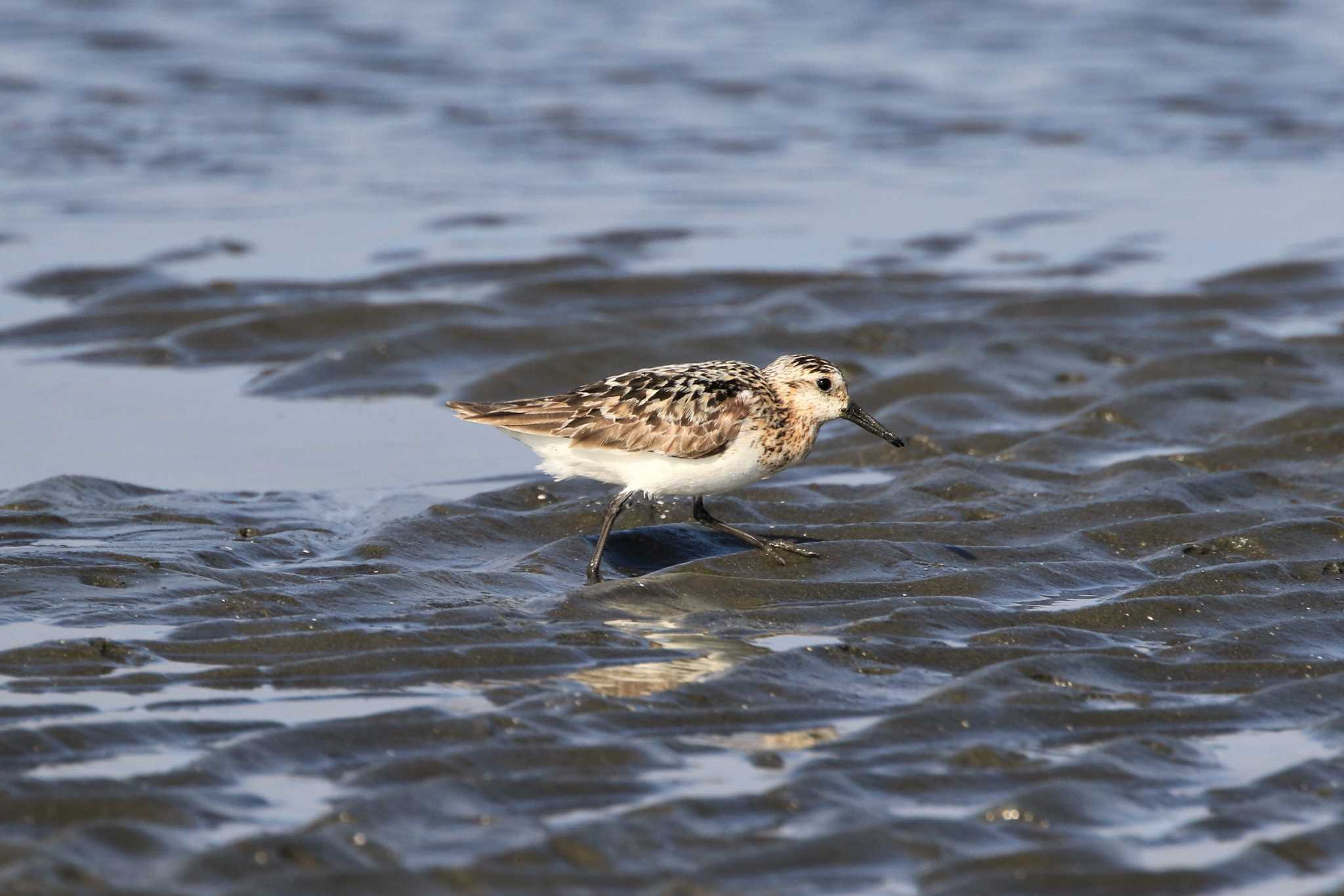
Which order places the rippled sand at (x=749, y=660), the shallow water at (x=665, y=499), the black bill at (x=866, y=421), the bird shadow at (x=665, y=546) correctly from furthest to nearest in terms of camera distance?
the black bill at (x=866, y=421) → the bird shadow at (x=665, y=546) → the shallow water at (x=665, y=499) → the rippled sand at (x=749, y=660)

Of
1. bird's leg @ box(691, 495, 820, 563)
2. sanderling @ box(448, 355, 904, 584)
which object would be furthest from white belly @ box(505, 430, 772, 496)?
bird's leg @ box(691, 495, 820, 563)

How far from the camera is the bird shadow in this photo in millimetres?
9031

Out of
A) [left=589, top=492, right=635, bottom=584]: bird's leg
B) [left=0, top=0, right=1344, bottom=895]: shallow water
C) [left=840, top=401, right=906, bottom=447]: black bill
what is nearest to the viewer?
[left=0, top=0, right=1344, bottom=895]: shallow water

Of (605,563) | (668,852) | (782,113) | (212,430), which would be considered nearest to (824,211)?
(782,113)

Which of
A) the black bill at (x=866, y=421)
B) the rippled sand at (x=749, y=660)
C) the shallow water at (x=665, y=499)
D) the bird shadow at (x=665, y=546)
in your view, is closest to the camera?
the rippled sand at (x=749, y=660)

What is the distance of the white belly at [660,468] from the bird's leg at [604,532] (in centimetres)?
6

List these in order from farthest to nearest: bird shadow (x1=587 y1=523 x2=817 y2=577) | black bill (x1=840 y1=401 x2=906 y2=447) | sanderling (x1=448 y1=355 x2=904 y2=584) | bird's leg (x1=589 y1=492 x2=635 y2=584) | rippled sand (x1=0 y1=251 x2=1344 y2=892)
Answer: black bill (x1=840 y1=401 x2=906 y2=447), bird shadow (x1=587 y1=523 x2=817 y2=577), sanderling (x1=448 y1=355 x2=904 y2=584), bird's leg (x1=589 y1=492 x2=635 y2=584), rippled sand (x1=0 y1=251 x2=1344 y2=892)

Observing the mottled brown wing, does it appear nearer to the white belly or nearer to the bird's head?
the white belly

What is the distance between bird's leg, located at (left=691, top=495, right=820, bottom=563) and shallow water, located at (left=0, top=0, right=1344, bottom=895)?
96mm

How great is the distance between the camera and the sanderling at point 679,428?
342 inches

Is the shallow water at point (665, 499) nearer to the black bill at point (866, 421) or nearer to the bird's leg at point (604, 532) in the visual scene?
the bird's leg at point (604, 532)

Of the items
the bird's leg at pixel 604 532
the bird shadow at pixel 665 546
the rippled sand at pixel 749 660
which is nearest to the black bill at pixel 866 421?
the rippled sand at pixel 749 660

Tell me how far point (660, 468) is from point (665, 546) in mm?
792

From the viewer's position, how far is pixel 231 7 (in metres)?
27.3
